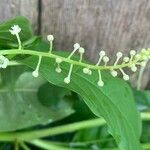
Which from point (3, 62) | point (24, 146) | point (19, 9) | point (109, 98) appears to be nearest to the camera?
point (3, 62)

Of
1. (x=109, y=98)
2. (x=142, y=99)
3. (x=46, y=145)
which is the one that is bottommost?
(x=46, y=145)

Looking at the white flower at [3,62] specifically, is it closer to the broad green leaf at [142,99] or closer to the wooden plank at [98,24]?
the wooden plank at [98,24]

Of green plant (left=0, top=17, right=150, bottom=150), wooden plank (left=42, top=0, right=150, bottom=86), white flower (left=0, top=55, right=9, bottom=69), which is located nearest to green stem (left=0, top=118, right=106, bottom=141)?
green plant (left=0, top=17, right=150, bottom=150)

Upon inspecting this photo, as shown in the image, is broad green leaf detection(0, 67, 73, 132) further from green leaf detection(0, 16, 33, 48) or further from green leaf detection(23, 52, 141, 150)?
green leaf detection(23, 52, 141, 150)

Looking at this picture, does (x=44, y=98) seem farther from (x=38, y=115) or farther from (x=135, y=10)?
(x=135, y=10)

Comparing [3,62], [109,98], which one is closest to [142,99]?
[109,98]

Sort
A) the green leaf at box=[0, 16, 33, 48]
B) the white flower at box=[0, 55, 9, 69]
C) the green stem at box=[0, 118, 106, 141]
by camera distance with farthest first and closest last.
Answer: the green stem at box=[0, 118, 106, 141] → the green leaf at box=[0, 16, 33, 48] → the white flower at box=[0, 55, 9, 69]

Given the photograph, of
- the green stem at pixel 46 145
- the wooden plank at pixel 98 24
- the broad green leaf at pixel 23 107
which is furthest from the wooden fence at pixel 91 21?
the green stem at pixel 46 145

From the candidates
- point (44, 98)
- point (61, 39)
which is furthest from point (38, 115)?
point (61, 39)

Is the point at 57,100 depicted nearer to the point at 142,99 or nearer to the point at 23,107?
the point at 23,107
